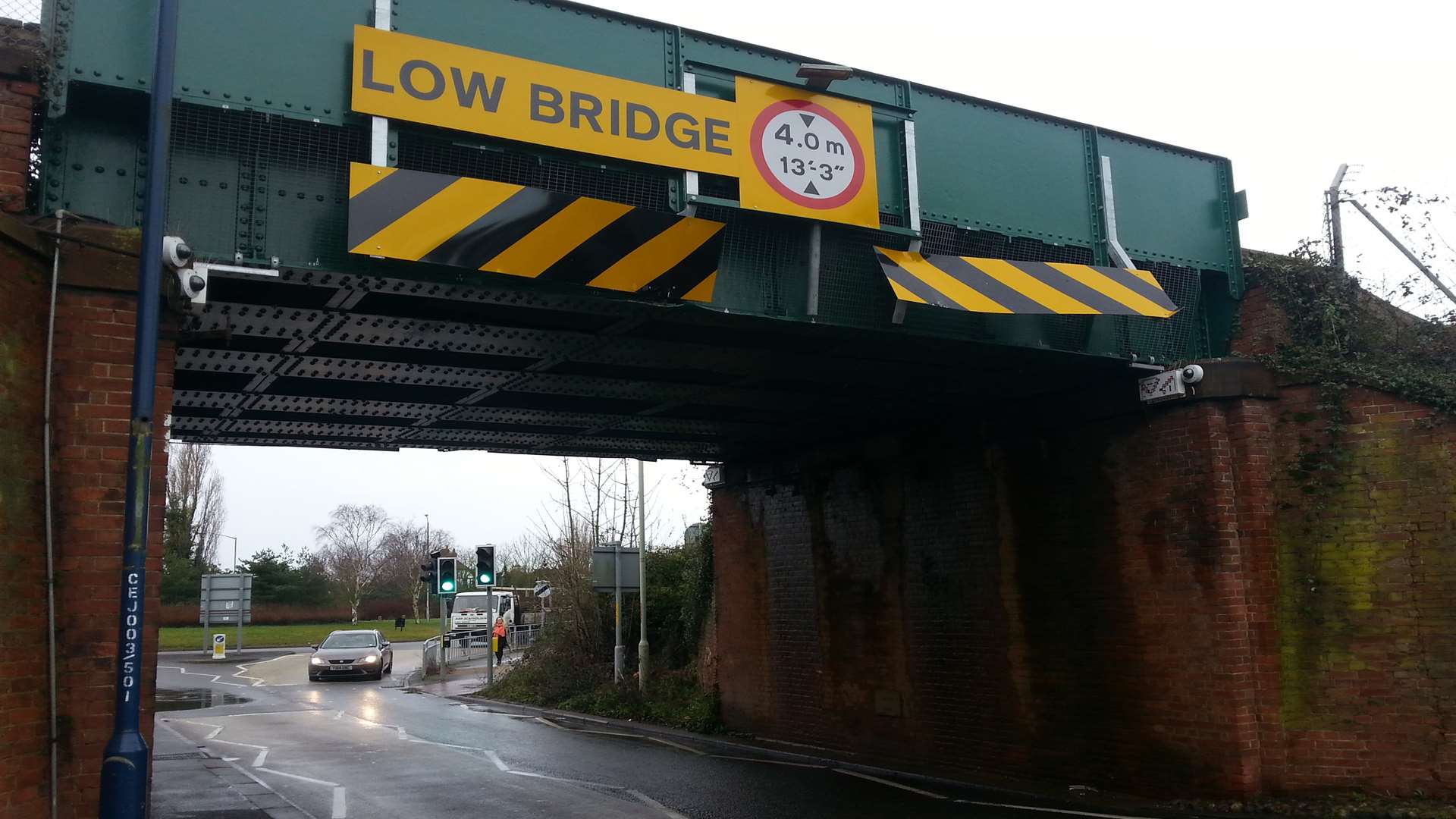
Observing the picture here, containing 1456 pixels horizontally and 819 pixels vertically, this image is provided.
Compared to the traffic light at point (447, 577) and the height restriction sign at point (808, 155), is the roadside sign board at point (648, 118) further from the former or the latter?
the traffic light at point (447, 577)

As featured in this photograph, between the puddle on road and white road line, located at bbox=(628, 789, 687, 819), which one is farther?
the puddle on road

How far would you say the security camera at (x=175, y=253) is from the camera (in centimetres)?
685

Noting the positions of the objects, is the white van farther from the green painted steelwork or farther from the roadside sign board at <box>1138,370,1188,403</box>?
the green painted steelwork

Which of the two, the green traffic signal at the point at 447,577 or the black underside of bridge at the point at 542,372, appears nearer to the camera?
the black underside of bridge at the point at 542,372

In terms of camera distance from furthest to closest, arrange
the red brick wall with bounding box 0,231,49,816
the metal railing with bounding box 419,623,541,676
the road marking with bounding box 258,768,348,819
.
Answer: the metal railing with bounding box 419,623,541,676
the road marking with bounding box 258,768,348,819
the red brick wall with bounding box 0,231,49,816

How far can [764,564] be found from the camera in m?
16.9

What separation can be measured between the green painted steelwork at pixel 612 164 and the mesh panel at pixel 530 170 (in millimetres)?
14

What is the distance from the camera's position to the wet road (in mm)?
10766

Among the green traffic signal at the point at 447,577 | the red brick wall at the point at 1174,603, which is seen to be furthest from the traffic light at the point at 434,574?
the red brick wall at the point at 1174,603

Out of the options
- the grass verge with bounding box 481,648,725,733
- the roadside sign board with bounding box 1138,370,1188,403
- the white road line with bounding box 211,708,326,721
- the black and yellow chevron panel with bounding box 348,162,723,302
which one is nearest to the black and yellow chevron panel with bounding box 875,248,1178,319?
the roadside sign board with bounding box 1138,370,1188,403

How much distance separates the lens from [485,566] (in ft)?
86.0

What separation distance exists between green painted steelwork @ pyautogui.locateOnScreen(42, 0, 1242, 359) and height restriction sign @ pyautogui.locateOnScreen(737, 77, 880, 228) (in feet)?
0.71

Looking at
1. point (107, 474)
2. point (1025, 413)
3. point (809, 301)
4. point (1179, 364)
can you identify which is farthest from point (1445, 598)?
point (107, 474)

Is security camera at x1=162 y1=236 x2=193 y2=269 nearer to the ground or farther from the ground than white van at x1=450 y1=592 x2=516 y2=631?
farther from the ground
